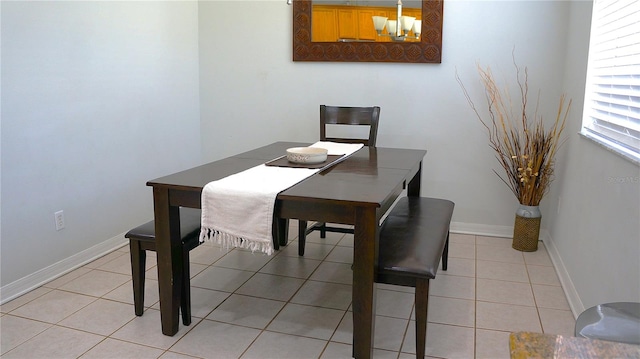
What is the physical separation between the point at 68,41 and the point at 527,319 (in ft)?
9.53

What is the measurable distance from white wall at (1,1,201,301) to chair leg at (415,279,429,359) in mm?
2097

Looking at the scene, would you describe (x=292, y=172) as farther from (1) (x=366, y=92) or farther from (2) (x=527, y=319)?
(1) (x=366, y=92)

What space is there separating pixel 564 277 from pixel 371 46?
2.06m

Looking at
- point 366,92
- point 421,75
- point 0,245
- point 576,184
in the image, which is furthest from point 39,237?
point 576,184

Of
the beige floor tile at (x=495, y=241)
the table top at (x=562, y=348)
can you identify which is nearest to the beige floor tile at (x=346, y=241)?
the beige floor tile at (x=495, y=241)

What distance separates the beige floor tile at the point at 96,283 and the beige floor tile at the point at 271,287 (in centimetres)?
71

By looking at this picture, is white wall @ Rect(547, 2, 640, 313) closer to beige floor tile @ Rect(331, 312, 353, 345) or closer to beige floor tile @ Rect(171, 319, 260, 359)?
beige floor tile @ Rect(331, 312, 353, 345)

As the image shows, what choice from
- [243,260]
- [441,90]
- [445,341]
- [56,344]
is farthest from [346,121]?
[56,344]

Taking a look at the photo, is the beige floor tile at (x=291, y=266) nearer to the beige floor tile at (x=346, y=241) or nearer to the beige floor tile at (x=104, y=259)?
the beige floor tile at (x=346, y=241)

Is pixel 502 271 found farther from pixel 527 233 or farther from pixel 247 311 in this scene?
pixel 247 311

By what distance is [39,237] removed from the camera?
2803 mm

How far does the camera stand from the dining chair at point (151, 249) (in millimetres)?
2271

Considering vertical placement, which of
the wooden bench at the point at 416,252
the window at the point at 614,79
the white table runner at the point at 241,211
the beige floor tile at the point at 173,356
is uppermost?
the window at the point at 614,79

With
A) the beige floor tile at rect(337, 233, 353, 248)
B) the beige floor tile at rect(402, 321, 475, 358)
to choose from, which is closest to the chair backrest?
the beige floor tile at rect(337, 233, 353, 248)
